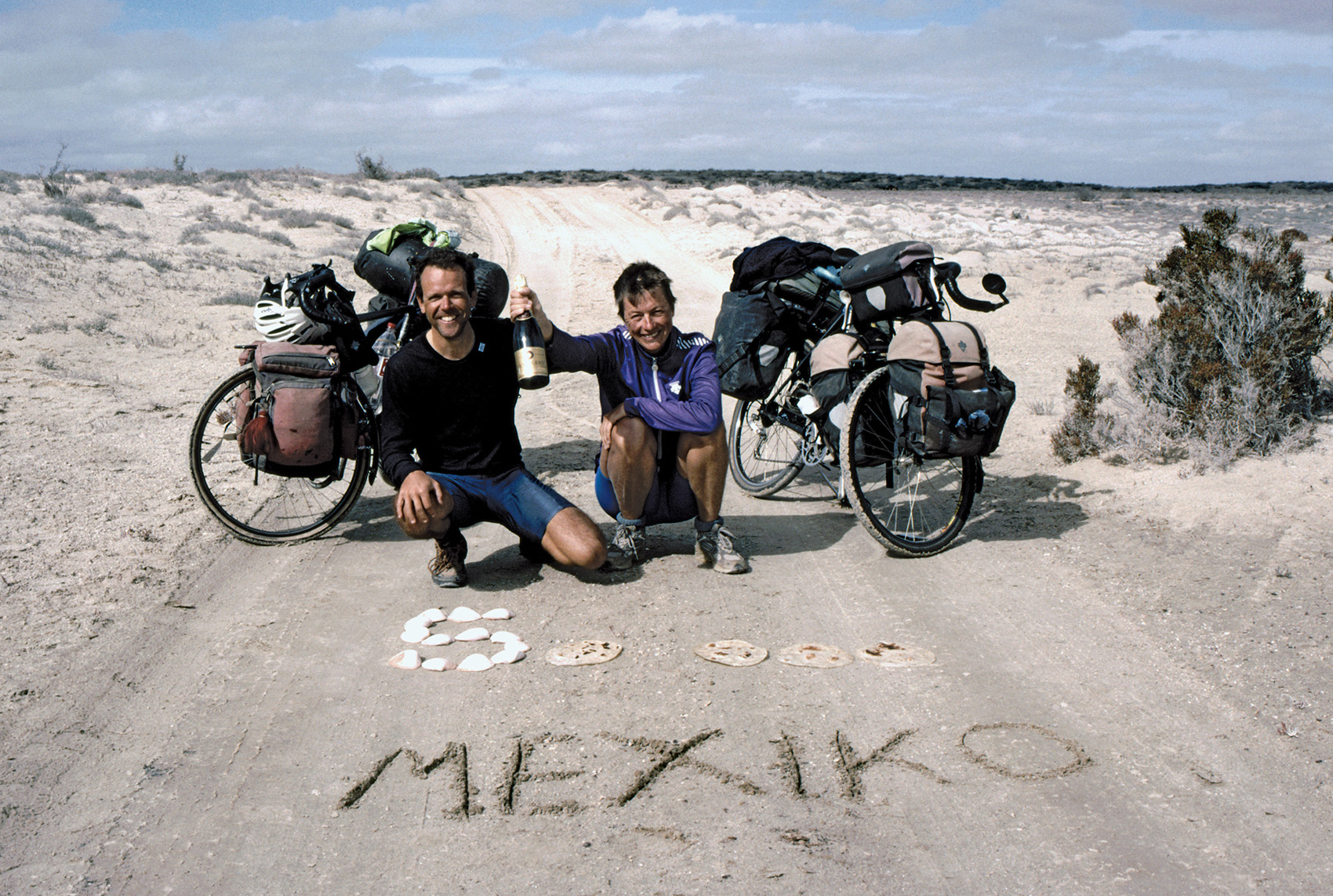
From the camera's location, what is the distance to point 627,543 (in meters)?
4.96

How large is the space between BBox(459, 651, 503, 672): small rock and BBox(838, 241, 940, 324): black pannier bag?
263 cm

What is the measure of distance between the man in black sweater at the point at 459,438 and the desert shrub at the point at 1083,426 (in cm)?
355

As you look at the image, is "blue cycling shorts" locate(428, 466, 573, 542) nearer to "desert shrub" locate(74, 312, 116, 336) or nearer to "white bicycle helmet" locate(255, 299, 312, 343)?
"white bicycle helmet" locate(255, 299, 312, 343)

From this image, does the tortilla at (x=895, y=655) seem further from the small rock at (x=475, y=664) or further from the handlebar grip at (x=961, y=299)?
the handlebar grip at (x=961, y=299)

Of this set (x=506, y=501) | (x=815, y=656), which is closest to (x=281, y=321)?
(x=506, y=501)

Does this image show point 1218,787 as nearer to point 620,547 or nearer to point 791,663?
point 791,663

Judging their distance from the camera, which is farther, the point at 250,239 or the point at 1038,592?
the point at 250,239

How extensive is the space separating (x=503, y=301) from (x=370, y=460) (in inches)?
48.7

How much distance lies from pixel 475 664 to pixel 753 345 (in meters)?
2.28

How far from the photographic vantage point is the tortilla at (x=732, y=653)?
397cm

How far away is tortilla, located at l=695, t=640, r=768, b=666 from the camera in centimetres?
397

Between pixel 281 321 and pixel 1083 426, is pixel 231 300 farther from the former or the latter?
pixel 1083 426

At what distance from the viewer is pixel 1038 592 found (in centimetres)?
469

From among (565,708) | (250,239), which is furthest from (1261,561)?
(250,239)
